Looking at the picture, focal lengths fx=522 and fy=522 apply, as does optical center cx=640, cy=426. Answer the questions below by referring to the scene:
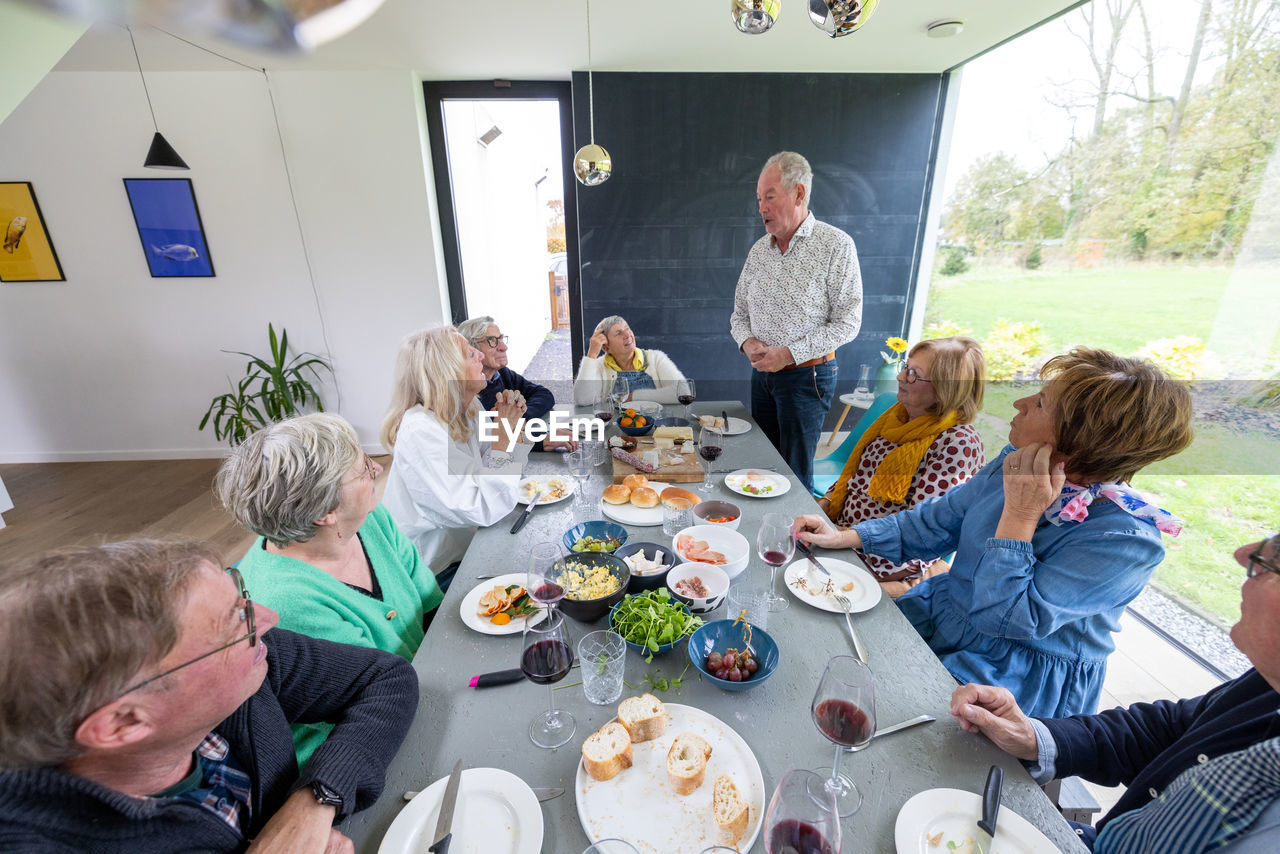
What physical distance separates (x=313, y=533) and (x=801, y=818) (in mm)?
1118

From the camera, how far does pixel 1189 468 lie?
82.2 inches

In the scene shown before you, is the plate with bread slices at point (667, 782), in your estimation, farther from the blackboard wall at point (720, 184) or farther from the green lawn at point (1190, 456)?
the blackboard wall at point (720, 184)

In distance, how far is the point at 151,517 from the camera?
3469 millimetres

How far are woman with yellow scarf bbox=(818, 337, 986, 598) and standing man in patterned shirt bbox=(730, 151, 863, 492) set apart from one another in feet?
2.00

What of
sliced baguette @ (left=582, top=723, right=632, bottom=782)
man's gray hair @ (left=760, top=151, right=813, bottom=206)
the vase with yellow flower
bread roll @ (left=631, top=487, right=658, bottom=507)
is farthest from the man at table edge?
the vase with yellow flower

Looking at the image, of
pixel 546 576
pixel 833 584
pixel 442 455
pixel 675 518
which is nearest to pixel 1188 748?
pixel 833 584

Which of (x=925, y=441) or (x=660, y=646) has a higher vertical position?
(x=925, y=441)

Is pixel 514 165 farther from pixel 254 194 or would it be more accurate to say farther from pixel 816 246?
pixel 816 246

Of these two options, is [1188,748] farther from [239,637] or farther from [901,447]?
[239,637]

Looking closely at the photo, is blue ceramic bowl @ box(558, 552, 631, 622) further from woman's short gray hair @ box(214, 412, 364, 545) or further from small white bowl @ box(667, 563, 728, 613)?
woman's short gray hair @ box(214, 412, 364, 545)

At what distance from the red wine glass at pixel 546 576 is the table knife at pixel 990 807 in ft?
2.64

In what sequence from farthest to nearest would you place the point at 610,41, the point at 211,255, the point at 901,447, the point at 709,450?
1. the point at 211,255
2. the point at 610,41
3. the point at 901,447
4. the point at 709,450

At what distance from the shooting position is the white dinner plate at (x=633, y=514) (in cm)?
167

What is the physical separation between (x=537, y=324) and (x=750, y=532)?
4443 millimetres
